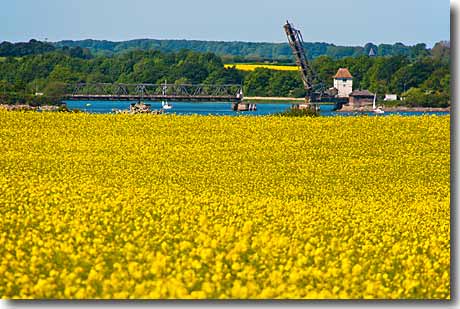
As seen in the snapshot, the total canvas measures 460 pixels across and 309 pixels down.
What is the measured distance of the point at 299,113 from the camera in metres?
25.7

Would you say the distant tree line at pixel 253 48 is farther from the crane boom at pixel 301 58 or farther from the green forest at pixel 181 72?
the green forest at pixel 181 72

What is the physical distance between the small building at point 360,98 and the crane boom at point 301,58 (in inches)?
83.1

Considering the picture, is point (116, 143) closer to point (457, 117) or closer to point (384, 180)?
point (384, 180)

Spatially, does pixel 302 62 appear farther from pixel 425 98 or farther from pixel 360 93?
pixel 360 93

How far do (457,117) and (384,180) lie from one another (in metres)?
8.02

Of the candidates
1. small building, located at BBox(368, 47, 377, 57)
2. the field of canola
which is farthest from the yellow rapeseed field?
the field of canola

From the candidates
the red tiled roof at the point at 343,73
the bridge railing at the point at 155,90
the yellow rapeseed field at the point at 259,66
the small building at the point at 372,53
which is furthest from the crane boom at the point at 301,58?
the bridge railing at the point at 155,90

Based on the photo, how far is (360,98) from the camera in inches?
1769

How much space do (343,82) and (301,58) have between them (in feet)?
19.8

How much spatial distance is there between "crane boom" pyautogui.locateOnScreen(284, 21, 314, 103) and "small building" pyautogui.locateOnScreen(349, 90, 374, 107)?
83.1 inches

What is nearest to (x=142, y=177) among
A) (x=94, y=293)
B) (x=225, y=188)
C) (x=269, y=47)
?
(x=225, y=188)

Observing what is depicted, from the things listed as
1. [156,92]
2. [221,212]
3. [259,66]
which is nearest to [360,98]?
[259,66]

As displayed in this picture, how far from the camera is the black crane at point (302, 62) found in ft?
103

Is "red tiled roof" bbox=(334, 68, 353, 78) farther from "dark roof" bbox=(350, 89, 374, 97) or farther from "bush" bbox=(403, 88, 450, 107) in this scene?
"bush" bbox=(403, 88, 450, 107)
